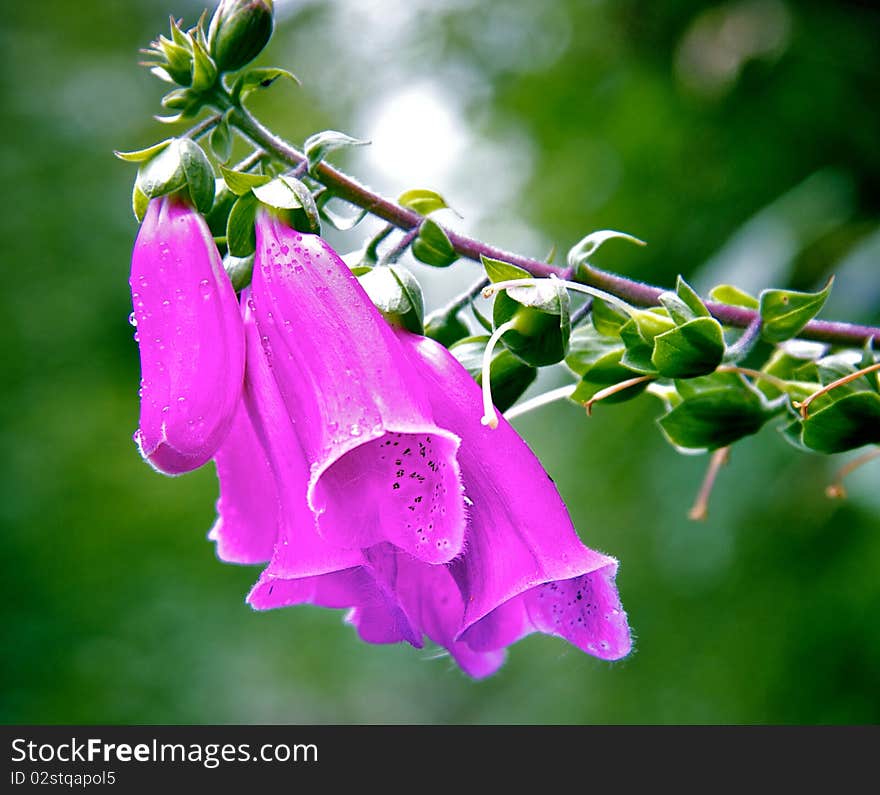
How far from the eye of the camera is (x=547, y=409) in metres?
2.22

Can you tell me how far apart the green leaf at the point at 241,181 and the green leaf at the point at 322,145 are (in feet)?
0.11

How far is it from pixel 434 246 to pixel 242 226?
111 mm

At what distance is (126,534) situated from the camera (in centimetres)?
282

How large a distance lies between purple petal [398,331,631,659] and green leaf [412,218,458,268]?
0.05 metres

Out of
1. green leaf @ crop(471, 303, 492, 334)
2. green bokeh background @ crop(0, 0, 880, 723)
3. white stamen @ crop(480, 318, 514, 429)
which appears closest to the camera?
white stamen @ crop(480, 318, 514, 429)

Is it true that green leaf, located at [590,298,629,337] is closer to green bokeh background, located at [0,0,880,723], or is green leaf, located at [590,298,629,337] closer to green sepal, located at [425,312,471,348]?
green sepal, located at [425,312,471,348]

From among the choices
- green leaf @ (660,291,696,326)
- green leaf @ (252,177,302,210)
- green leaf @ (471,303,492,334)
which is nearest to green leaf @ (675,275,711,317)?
green leaf @ (660,291,696,326)

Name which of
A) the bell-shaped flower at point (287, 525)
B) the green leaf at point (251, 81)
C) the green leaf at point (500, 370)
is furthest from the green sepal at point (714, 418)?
the green leaf at point (251, 81)

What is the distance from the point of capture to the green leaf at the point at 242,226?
528 mm

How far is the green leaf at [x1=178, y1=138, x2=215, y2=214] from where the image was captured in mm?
520

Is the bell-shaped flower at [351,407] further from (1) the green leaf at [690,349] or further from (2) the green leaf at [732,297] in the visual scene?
(2) the green leaf at [732,297]

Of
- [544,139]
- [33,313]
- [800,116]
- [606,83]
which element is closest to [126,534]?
[33,313]

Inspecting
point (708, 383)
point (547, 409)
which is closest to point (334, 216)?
point (708, 383)

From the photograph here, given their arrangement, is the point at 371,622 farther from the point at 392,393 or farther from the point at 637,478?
the point at 637,478
